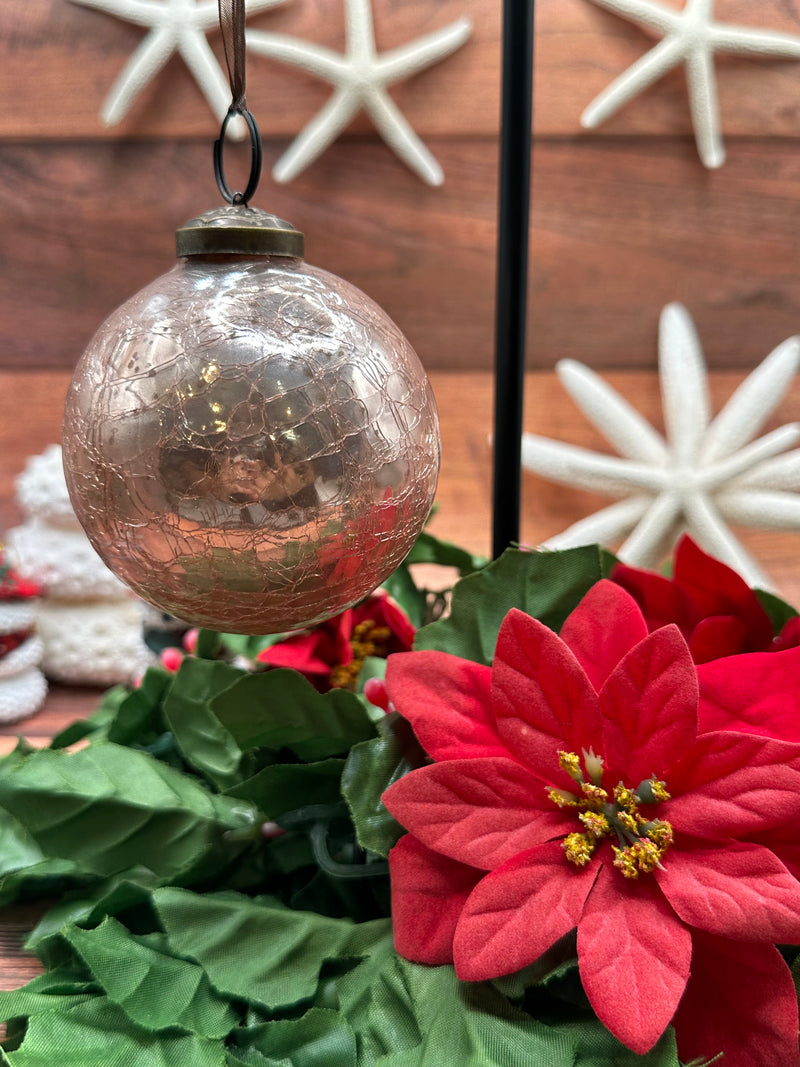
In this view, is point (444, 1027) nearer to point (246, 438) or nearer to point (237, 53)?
point (246, 438)

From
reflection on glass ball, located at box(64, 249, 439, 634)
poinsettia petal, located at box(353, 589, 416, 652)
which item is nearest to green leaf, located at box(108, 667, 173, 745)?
poinsettia petal, located at box(353, 589, 416, 652)

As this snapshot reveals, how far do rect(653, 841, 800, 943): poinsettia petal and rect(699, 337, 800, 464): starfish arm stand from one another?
584 millimetres

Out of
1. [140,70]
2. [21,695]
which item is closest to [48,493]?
[21,695]

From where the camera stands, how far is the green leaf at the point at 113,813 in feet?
1.29

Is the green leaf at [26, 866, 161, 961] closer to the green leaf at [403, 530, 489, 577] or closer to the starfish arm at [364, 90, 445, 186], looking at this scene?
the green leaf at [403, 530, 489, 577]

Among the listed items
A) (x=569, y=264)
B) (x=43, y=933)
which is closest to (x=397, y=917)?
(x=43, y=933)

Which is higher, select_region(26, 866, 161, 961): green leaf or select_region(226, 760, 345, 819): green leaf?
select_region(226, 760, 345, 819): green leaf

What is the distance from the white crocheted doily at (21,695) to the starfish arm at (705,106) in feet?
2.49

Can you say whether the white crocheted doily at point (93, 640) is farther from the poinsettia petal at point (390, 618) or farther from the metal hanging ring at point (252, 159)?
the metal hanging ring at point (252, 159)

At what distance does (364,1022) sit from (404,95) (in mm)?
786

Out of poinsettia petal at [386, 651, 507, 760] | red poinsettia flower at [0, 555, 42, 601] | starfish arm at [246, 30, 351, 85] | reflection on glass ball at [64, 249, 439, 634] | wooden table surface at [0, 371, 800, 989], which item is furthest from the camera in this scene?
wooden table surface at [0, 371, 800, 989]

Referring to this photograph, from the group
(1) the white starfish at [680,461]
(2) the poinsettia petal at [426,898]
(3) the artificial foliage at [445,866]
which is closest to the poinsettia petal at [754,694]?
(3) the artificial foliage at [445,866]

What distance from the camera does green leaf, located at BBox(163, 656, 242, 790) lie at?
1.48 feet

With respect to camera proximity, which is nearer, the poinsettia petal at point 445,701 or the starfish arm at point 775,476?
the poinsettia petal at point 445,701
